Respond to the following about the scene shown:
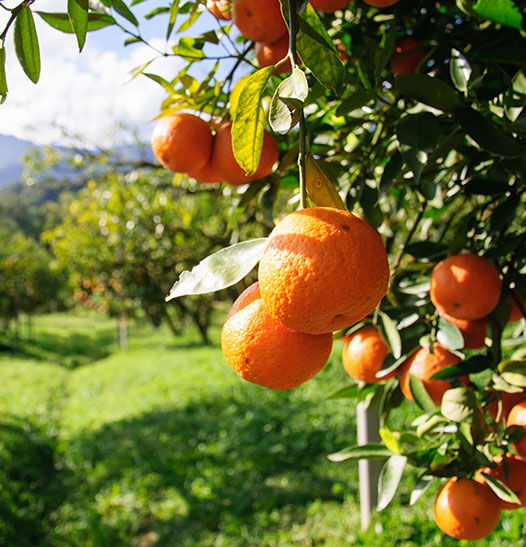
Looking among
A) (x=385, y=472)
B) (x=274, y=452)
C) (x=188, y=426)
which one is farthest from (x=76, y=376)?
(x=385, y=472)

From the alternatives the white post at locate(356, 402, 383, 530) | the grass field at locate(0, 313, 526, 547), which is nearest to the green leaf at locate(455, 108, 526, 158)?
the white post at locate(356, 402, 383, 530)

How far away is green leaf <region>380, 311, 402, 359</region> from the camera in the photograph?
30.8 inches

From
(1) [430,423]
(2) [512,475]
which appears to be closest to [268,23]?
(1) [430,423]

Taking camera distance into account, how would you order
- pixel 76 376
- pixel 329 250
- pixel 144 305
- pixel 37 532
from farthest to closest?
pixel 76 376 → pixel 144 305 → pixel 37 532 → pixel 329 250

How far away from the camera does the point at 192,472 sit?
12.8 ft

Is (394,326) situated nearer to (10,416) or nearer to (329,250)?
(329,250)

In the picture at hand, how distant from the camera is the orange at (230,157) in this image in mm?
735

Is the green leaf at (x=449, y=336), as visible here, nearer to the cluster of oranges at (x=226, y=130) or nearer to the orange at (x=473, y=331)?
the orange at (x=473, y=331)

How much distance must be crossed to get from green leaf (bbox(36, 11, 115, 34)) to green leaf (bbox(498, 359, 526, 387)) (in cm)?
77

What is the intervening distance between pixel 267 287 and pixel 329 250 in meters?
0.07

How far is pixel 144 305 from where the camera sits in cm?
438

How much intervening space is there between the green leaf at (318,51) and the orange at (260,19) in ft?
0.53

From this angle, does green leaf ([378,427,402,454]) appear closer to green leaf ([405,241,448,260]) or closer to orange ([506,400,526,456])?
orange ([506,400,526,456])

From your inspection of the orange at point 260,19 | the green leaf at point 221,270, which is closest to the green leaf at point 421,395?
the green leaf at point 221,270
